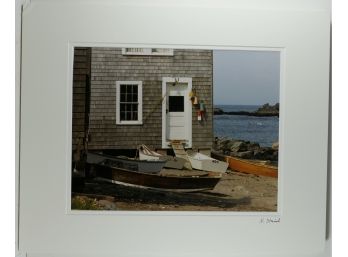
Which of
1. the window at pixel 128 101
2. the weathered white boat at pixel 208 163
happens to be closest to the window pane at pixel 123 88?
the window at pixel 128 101

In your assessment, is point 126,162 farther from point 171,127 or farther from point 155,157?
point 171,127

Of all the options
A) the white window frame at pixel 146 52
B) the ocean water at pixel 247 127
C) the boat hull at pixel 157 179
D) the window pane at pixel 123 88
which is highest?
the white window frame at pixel 146 52

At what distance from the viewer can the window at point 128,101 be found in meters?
1.38

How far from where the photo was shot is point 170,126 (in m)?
1.38

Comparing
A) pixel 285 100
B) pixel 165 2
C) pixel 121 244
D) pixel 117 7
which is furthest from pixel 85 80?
pixel 285 100

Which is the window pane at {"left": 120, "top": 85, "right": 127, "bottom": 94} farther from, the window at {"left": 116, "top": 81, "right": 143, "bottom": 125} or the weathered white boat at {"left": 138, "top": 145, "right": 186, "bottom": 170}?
the weathered white boat at {"left": 138, "top": 145, "right": 186, "bottom": 170}

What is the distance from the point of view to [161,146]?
4.56 ft

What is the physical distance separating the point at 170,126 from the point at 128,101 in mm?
186

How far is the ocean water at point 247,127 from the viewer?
138 centimetres

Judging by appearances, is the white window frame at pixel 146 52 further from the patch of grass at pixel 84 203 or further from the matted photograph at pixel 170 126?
the patch of grass at pixel 84 203

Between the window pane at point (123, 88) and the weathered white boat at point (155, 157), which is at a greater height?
the window pane at point (123, 88)

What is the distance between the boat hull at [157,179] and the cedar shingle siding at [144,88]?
95mm

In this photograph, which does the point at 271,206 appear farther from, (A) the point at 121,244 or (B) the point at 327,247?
(A) the point at 121,244

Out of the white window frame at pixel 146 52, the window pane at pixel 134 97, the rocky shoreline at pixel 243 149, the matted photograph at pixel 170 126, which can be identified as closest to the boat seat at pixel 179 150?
the matted photograph at pixel 170 126
